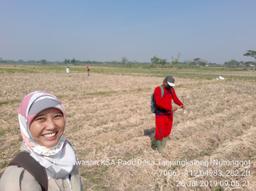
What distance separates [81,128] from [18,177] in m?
7.31

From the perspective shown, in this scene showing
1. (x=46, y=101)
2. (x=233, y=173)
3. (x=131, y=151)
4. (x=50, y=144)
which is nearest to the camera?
(x=46, y=101)

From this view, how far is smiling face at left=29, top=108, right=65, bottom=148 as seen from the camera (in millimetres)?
1647

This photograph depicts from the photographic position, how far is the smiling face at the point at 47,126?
5.41ft

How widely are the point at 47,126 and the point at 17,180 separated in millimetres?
358

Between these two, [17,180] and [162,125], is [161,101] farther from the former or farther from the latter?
[17,180]

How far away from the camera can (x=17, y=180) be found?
143 centimetres

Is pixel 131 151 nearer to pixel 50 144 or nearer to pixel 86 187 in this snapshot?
pixel 86 187

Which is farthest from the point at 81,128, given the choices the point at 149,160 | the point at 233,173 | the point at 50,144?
the point at 50,144

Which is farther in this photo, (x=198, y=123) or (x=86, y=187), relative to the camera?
(x=198, y=123)

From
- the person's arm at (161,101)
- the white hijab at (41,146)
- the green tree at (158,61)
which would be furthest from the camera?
the green tree at (158,61)

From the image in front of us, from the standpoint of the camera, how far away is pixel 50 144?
1699 mm

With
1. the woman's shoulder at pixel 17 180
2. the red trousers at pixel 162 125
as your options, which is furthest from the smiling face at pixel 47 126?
the red trousers at pixel 162 125

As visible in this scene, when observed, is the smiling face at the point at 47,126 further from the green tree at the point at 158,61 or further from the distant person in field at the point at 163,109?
the green tree at the point at 158,61

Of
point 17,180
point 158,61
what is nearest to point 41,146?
point 17,180
